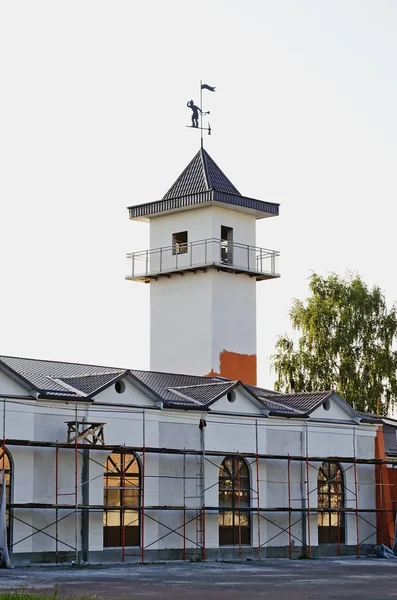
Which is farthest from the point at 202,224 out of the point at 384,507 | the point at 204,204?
the point at 384,507

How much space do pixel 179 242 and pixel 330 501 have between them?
12066mm

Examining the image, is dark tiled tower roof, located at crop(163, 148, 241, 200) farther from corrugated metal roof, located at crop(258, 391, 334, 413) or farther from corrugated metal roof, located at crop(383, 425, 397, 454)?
corrugated metal roof, located at crop(383, 425, 397, 454)

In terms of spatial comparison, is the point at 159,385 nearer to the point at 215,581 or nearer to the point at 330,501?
the point at 330,501

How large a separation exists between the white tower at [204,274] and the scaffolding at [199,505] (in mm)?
6730

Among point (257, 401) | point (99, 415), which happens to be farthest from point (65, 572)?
point (257, 401)

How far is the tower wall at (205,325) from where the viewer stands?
43594 millimetres

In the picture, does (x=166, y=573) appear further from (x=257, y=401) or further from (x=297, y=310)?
(x=297, y=310)

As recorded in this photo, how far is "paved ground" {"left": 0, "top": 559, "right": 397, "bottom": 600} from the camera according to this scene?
925 inches

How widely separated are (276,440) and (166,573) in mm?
8837

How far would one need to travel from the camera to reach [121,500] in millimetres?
33031

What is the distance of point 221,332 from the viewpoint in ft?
144

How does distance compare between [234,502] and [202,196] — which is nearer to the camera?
[234,502]

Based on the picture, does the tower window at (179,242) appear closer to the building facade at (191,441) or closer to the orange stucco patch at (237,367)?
the building facade at (191,441)

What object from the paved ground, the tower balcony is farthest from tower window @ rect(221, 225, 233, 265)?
the paved ground
